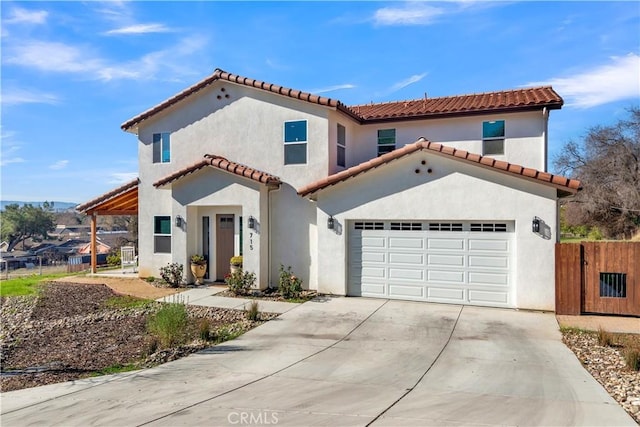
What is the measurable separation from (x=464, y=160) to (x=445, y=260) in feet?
10.0

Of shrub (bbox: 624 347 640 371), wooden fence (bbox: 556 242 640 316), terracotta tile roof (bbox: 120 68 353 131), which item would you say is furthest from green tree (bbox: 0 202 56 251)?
shrub (bbox: 624 347 640 371)

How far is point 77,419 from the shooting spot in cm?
564

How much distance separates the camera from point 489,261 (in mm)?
12586

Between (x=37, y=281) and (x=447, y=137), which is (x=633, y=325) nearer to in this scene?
(x=447, y=137)

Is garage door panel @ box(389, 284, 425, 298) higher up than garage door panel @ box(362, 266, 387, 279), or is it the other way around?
garage door panel @ box(362, 266, 387, 279)

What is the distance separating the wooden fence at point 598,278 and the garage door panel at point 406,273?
12.3 feet

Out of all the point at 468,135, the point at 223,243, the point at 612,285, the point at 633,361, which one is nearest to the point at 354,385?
the point at 633,361

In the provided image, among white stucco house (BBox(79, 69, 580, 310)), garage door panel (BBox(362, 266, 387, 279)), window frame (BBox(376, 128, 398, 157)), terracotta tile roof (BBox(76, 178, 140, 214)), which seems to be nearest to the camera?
white stucco house (BBox(79, 69, 580, 310))

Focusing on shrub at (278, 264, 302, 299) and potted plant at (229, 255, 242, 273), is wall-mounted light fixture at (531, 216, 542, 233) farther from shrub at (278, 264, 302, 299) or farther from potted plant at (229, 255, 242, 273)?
potted plant at (229, 255, 242, 273)

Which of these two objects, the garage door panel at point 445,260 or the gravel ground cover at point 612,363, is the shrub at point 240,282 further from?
the gravel ground cover at point 612,363

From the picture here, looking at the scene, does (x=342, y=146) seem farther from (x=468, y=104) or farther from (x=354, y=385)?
(x=354, y=385)

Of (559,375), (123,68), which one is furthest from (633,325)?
(123,68)

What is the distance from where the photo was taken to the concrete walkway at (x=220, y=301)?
1267 centimetres

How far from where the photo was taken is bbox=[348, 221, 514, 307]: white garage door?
41.0ft
